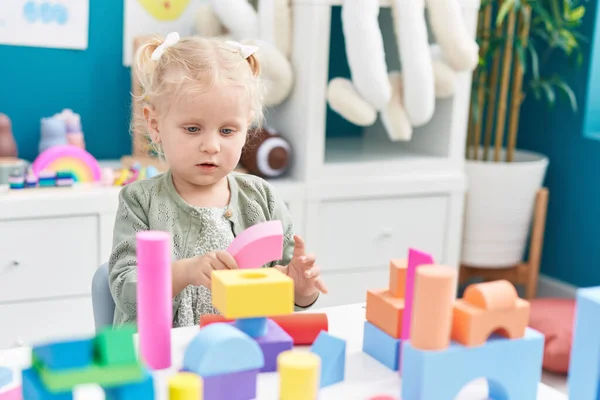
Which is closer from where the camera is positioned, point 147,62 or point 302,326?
point 302,326

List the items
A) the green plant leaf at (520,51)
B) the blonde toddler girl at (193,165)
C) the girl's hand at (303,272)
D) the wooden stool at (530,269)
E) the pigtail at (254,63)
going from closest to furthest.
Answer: the girl's hand at (303,272) < the blonde toddler girl at (193,165) < the pigtail at (254,63) < the green plant leaf at (520,51) < the wooden stool at (530,269)

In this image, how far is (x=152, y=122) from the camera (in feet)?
3.97

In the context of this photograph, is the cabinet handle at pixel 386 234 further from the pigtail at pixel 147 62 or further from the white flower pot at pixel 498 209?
the pigtail at pixel 147 62

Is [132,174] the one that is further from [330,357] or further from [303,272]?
[330,357]

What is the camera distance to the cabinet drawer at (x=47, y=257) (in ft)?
6.26

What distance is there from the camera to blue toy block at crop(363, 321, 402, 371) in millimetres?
847

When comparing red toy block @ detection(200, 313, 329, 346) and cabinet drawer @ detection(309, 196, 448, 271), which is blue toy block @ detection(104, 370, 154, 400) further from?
cabinet drawer @ detection(309, 196, 448, 271)

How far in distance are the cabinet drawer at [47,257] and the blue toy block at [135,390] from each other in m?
1.39

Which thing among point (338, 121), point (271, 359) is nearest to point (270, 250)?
point (271, 359)

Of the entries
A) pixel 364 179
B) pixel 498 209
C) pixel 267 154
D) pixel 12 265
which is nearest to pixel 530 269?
pixel 498 209

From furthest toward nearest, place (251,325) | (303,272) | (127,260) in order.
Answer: (127,260), (303,272), (251,325)

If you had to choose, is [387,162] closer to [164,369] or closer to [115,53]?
[115,53]

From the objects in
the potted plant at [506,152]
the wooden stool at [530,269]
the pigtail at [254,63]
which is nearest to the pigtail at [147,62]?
the pigtail at [254,63]

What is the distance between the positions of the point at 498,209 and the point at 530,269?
0.28m
